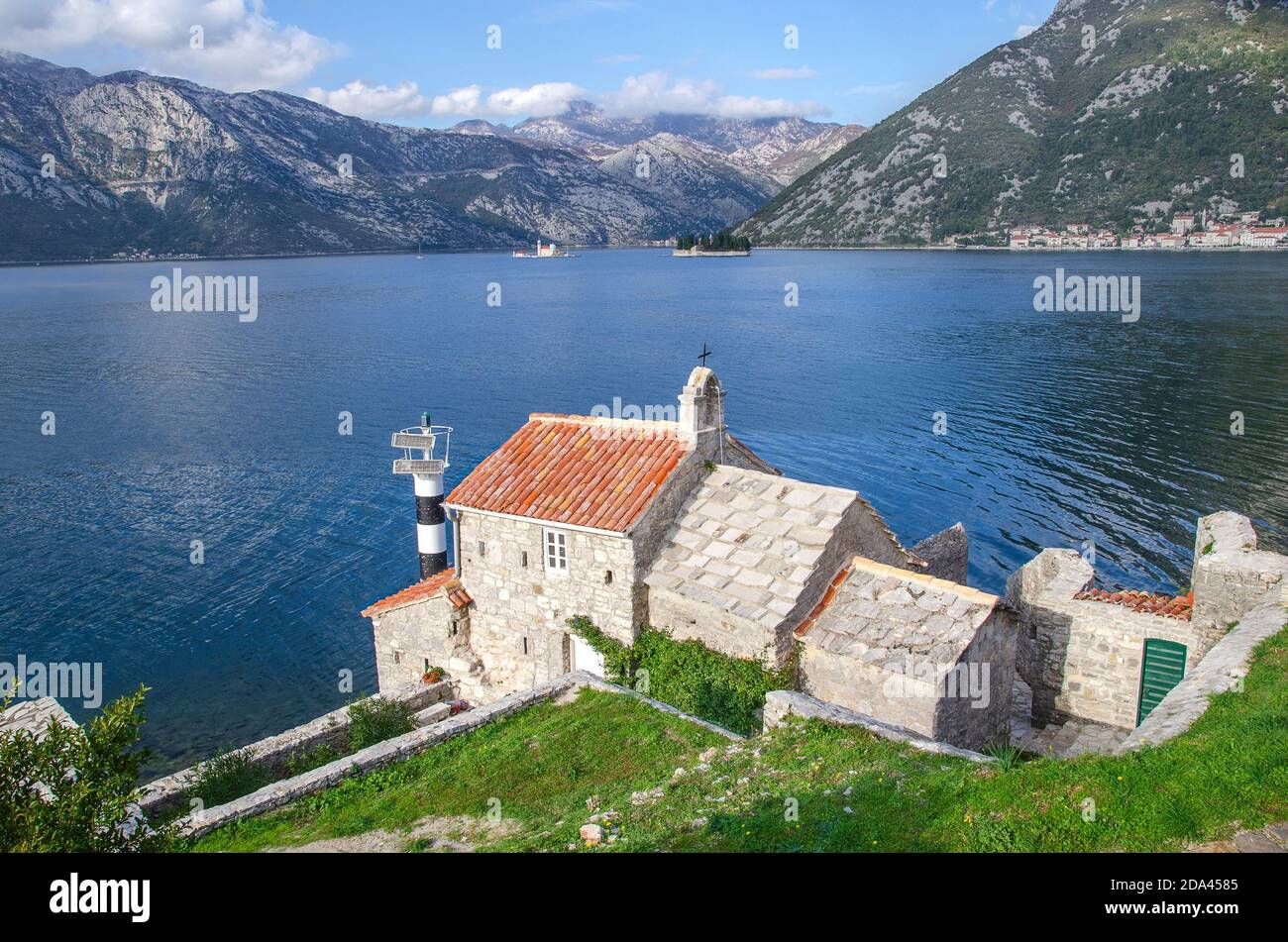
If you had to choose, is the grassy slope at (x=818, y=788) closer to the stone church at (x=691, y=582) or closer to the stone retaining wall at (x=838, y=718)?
the stone retaining wall at (x=838, y=718)

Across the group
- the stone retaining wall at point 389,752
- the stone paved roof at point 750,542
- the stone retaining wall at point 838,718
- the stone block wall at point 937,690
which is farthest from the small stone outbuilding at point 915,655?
the stone retaining wall at point 389,752

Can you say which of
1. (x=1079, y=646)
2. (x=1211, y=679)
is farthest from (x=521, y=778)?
(x=1079, y=646)

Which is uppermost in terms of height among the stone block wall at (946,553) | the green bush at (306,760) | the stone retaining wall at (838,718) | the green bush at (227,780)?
the stone block wall at (946,553)

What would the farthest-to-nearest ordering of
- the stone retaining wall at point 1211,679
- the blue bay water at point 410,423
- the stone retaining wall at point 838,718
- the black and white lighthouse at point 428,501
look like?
the blue bay water at point 410,423
the black and white lighthouse at point 428,501
the stone retaining wall at point 838,718
the stone retaining wall at point 1211,679
